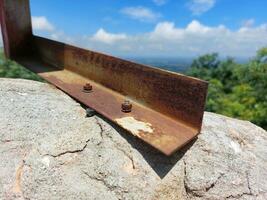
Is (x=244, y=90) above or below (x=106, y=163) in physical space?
Answer: below

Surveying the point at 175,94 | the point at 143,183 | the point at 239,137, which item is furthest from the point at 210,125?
the point at 143,183

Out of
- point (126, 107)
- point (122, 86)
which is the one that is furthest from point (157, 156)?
point (122, 86)

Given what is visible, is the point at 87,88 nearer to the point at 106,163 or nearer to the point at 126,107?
the point at 126,107

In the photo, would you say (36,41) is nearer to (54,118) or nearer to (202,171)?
(54,118)

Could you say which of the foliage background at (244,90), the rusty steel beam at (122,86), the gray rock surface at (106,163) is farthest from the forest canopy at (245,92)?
the gray rock surface at (106,163)

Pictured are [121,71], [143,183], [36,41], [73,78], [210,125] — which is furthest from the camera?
[36,41]

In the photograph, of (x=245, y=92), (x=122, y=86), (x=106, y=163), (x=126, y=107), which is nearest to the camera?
(x=106, y=163)

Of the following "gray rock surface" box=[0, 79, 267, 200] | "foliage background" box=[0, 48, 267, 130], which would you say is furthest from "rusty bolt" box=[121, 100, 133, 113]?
"foliage background" box=[0, 48, 267, 130]
